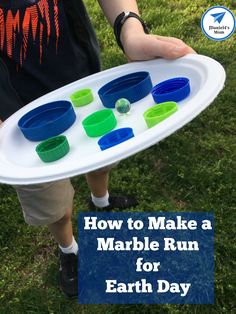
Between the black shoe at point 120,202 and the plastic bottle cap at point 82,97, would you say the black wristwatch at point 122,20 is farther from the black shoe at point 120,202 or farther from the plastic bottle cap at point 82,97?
the black shoe at point 120,202

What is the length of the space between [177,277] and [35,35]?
0.83 metres

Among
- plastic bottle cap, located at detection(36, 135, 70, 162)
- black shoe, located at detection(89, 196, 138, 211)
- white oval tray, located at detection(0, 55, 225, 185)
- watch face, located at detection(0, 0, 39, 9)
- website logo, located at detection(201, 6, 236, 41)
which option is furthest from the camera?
website logo, located at detection(201, 6, 236, 41)

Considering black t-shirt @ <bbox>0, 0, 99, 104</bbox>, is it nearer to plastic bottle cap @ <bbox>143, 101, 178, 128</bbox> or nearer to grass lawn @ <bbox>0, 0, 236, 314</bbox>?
plastic bottle cap @ <bbox>143, 101, 178, 128</bbox>

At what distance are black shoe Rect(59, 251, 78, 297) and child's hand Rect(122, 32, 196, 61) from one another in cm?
72

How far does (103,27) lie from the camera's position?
8.30 ft

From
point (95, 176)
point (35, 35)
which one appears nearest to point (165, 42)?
point (35, 35)

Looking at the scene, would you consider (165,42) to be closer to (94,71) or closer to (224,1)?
(94,71)

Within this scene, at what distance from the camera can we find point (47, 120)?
38.6 inches

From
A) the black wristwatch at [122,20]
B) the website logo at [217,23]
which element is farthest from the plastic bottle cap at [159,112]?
the website logo at [217,23]

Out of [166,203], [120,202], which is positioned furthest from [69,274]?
[166,203]

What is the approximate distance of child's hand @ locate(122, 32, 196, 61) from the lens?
37.9 inches

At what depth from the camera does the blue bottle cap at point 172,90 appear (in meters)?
0.89

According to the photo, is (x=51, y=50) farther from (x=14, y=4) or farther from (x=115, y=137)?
(x=115, y=137)

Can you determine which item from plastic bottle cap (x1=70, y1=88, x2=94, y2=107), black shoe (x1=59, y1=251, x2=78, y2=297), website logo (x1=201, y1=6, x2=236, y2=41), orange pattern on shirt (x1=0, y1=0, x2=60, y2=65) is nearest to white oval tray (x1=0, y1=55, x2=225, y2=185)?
plastic bottle cap (x1=70, y1=88, x2=94, y2=107)
